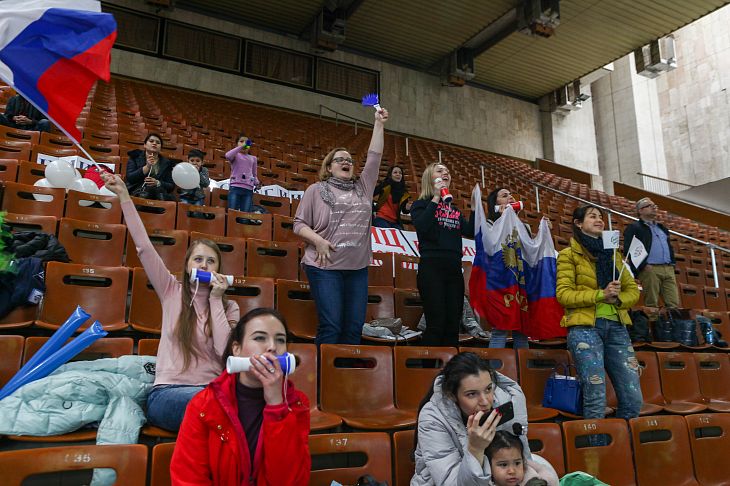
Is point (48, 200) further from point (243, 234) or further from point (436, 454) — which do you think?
point (436, 454)

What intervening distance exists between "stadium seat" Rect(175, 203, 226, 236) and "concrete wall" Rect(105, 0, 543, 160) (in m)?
7.59

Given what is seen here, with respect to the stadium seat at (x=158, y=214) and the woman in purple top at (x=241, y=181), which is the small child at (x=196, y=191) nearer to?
the woman in purple top at (x=241, y=181)

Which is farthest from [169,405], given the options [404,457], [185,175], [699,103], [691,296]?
[699,103]

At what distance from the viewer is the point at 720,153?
12367 millimetres

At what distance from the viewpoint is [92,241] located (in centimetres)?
311

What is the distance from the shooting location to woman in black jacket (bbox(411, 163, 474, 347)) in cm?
281

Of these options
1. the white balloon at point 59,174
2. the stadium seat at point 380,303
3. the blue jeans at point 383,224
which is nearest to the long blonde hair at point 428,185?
the stadium seat at point 380,303

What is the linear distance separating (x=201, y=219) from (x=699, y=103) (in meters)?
13.0

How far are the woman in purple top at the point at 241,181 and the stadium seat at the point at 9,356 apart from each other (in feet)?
8.58

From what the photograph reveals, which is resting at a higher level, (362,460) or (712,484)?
(362,460)

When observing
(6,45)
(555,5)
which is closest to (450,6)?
(555,5)

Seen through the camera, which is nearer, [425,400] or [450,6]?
[425,400]

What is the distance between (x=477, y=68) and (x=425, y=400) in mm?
12495

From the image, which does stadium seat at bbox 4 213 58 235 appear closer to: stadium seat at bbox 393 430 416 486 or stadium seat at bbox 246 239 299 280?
stadium seat at bbox 246 239 299 280
